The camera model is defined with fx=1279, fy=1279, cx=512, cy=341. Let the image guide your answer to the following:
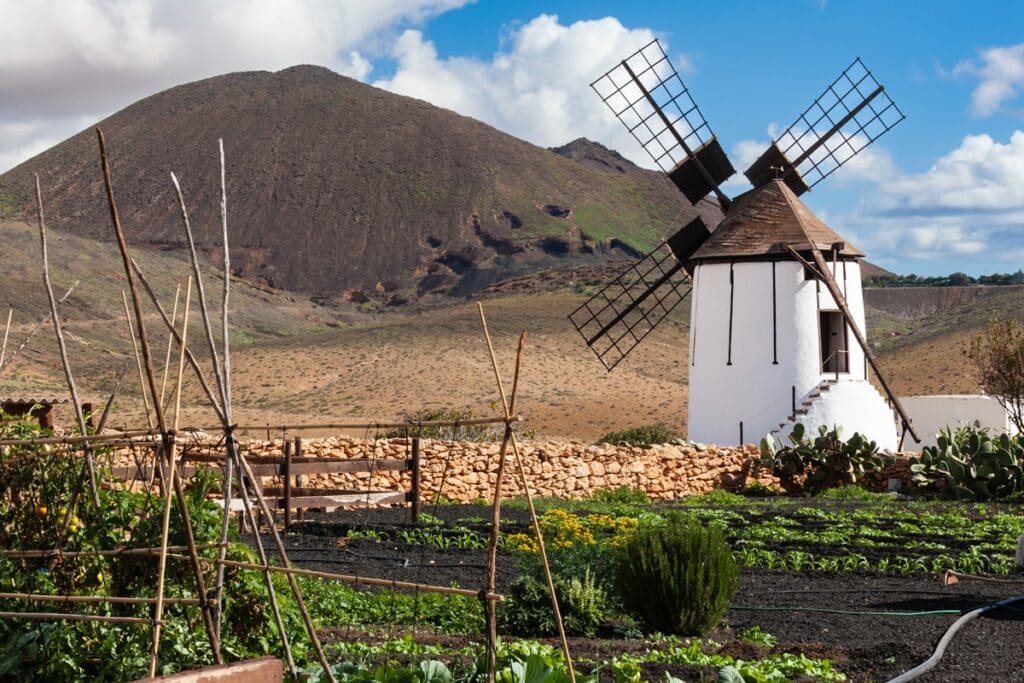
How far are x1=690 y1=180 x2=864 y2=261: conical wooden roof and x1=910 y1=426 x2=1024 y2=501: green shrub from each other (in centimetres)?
545

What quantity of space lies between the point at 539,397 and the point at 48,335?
78.9ft

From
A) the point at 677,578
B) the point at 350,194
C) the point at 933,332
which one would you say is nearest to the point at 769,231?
the point at 677,578

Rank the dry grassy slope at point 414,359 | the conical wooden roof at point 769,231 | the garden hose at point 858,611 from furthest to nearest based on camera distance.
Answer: the dry grassy slope at point 414,359
the conical wooden roof at point 769,231
the garden hose at point 858,611

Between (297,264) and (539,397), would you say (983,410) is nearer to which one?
(539,397)

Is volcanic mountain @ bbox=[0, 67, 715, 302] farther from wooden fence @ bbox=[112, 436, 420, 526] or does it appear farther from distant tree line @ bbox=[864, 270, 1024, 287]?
wooden fence @ bbox=[112, 436, 420, 526]

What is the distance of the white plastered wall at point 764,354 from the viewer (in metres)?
23.7

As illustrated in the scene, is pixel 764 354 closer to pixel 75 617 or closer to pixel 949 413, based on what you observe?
pixel 949 413

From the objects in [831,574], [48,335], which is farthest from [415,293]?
[831,574]

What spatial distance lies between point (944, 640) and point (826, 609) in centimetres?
193

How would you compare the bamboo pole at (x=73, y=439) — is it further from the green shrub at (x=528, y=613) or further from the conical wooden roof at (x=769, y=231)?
the conical wooden roof at (x=769, y=231)

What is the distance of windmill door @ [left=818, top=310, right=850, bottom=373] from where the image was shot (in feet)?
79.6

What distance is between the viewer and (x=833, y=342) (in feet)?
83.6

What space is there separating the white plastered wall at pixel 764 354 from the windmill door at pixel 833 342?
0.17 metres

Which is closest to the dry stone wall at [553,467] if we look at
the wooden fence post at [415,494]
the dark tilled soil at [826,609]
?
the wooden fence post at [415,494]
